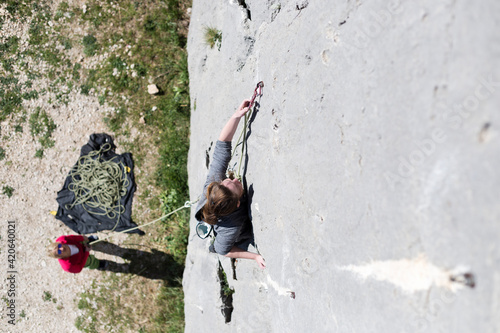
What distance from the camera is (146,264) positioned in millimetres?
5941

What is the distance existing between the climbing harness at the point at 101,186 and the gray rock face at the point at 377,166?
11.9ft

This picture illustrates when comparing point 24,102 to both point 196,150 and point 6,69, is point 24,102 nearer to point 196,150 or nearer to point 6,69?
point 6,69

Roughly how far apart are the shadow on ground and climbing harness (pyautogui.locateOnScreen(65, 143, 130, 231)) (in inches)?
19.9

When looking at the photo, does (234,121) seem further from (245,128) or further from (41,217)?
(41,217)

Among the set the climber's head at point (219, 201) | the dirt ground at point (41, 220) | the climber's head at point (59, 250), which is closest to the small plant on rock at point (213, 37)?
the climber's head at point (219, 201)

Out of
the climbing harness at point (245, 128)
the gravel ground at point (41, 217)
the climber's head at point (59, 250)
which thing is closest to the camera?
the climbing harness at point (245, 128)

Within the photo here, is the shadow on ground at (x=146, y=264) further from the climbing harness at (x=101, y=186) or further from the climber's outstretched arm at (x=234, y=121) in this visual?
the climber's outstretched arm at (x=234, y=121)

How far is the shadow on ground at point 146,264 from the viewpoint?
5.86 meters

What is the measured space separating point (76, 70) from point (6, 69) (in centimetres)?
160

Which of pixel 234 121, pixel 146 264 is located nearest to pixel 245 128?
pixel 234 121

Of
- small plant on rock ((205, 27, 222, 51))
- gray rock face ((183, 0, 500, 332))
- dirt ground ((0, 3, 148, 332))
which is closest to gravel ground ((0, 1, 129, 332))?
dirt ground ((0, 3, 148, 332))

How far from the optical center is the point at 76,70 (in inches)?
265

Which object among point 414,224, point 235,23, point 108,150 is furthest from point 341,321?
point 108,150

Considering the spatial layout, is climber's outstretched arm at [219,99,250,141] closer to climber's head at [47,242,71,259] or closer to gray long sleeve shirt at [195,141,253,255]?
gray long sleeve shirt at [195,141,253,255]
